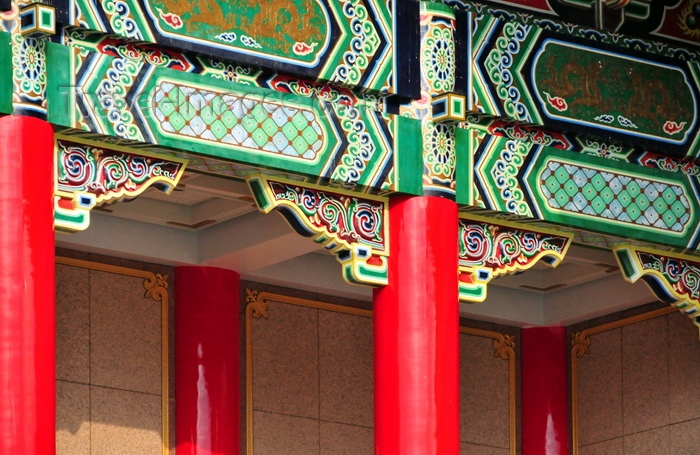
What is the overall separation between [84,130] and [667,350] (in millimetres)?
5552

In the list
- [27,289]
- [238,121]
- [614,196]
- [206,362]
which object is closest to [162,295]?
[206,362]

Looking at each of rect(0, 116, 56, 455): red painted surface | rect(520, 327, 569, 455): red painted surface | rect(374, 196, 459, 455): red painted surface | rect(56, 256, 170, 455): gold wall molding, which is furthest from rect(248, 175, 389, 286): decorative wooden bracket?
rect(520, 327, 569, 455): red painted surface

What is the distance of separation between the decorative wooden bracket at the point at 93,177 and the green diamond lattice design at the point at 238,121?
0.23 metres

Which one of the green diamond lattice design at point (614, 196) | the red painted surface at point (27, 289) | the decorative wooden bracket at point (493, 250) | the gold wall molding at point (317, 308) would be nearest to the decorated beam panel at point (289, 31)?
the red painted surface at point (27, 289)

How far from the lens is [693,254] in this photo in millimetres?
12789

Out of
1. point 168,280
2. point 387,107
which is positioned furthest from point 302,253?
point 387,107

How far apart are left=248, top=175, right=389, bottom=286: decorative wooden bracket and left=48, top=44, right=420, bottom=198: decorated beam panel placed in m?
0.12

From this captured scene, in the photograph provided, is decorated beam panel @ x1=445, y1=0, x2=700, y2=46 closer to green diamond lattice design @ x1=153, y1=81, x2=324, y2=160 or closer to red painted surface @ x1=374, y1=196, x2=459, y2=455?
red painted surface @ x1=374, y1=196, x2=459, y2=455

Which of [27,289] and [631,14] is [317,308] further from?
[27,289]

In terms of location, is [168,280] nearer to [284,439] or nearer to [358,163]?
[284,439]

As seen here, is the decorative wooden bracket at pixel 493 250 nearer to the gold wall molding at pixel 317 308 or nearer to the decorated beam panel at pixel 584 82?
the decorated beam panel at pixel 584 82

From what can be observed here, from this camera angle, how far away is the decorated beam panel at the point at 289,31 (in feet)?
35.5

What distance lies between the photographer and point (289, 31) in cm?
1137

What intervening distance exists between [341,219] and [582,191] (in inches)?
66.8
